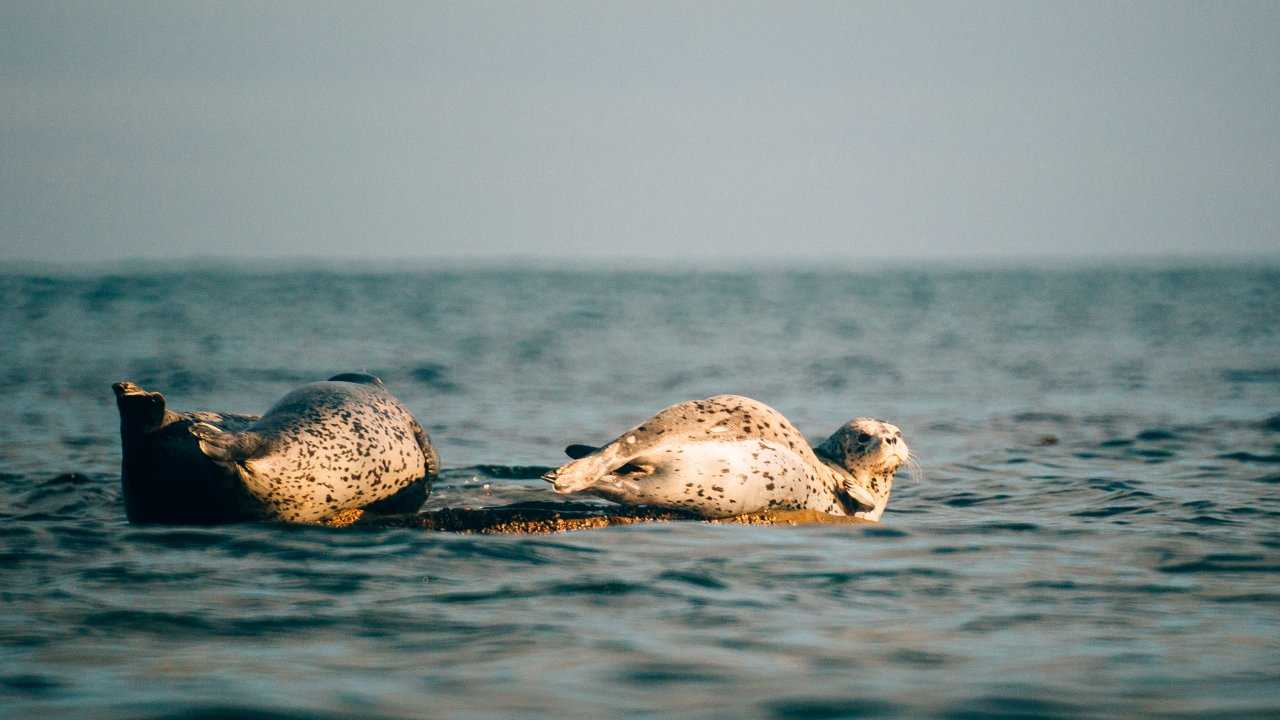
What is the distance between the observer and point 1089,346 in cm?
2922

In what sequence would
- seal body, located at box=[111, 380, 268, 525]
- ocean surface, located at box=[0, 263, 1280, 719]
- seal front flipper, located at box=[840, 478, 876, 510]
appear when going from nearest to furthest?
1. ocean surface, located at box=[0, 263, 1280, 719]
2. seal body, located at box=[111, 380, 268, 525]
3. seal front flipper, located at box=[840, 478, 876, 510]

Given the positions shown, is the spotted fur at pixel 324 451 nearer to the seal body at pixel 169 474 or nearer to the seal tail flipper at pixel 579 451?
the seal body at pixel 169 474

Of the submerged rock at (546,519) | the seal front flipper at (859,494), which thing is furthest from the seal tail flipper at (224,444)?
the seal front flipper at (859,494)

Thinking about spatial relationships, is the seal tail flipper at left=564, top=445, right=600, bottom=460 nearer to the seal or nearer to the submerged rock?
A: the seal

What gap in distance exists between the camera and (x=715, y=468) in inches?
315

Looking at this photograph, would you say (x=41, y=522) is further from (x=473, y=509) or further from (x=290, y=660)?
(x=290, y=660)

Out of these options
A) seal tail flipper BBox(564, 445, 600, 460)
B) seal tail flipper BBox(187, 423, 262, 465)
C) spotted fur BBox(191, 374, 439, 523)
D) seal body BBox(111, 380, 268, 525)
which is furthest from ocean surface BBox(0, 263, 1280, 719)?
seal tail flipper BBox(564, 445, 600, 460)

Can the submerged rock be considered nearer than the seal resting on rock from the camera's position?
No

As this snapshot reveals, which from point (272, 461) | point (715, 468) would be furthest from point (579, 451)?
point (272, 461)

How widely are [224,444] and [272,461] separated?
0.88ft

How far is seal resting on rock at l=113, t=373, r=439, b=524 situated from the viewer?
740 centimetres

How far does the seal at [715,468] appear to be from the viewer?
311 inches

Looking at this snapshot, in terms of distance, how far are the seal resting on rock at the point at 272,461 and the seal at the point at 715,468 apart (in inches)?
43.0

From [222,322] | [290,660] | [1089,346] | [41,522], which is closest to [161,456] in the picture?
[41,522]
